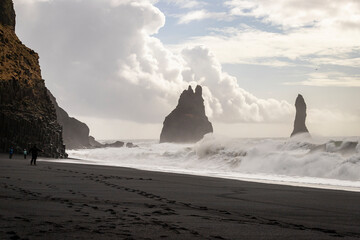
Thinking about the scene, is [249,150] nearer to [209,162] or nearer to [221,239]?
[209,162]

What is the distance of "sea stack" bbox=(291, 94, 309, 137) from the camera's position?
123 m

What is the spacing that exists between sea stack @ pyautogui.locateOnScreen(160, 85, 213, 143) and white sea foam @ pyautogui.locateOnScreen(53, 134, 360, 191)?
333 feet

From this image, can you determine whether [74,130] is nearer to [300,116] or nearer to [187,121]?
[187,121]

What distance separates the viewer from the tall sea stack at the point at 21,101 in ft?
131

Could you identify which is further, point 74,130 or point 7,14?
point 74,130

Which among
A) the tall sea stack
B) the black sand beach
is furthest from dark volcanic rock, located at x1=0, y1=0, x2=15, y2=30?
the black sand beach

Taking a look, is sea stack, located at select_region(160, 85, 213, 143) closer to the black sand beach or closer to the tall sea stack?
the tall sea stack

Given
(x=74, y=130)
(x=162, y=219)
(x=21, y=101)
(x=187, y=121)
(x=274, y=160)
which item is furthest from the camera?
(x=187, y=121)

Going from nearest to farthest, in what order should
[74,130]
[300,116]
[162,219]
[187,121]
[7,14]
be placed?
[162,219], [7,14], [300,116], [74,130], [187,121]

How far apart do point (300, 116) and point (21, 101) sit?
326 ft

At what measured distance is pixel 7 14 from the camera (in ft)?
155

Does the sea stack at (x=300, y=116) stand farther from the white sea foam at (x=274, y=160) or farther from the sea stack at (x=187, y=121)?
the white sea foam at (x=274, y=160)

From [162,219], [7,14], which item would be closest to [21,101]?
[7,14]

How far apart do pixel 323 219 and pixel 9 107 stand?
3811cm
